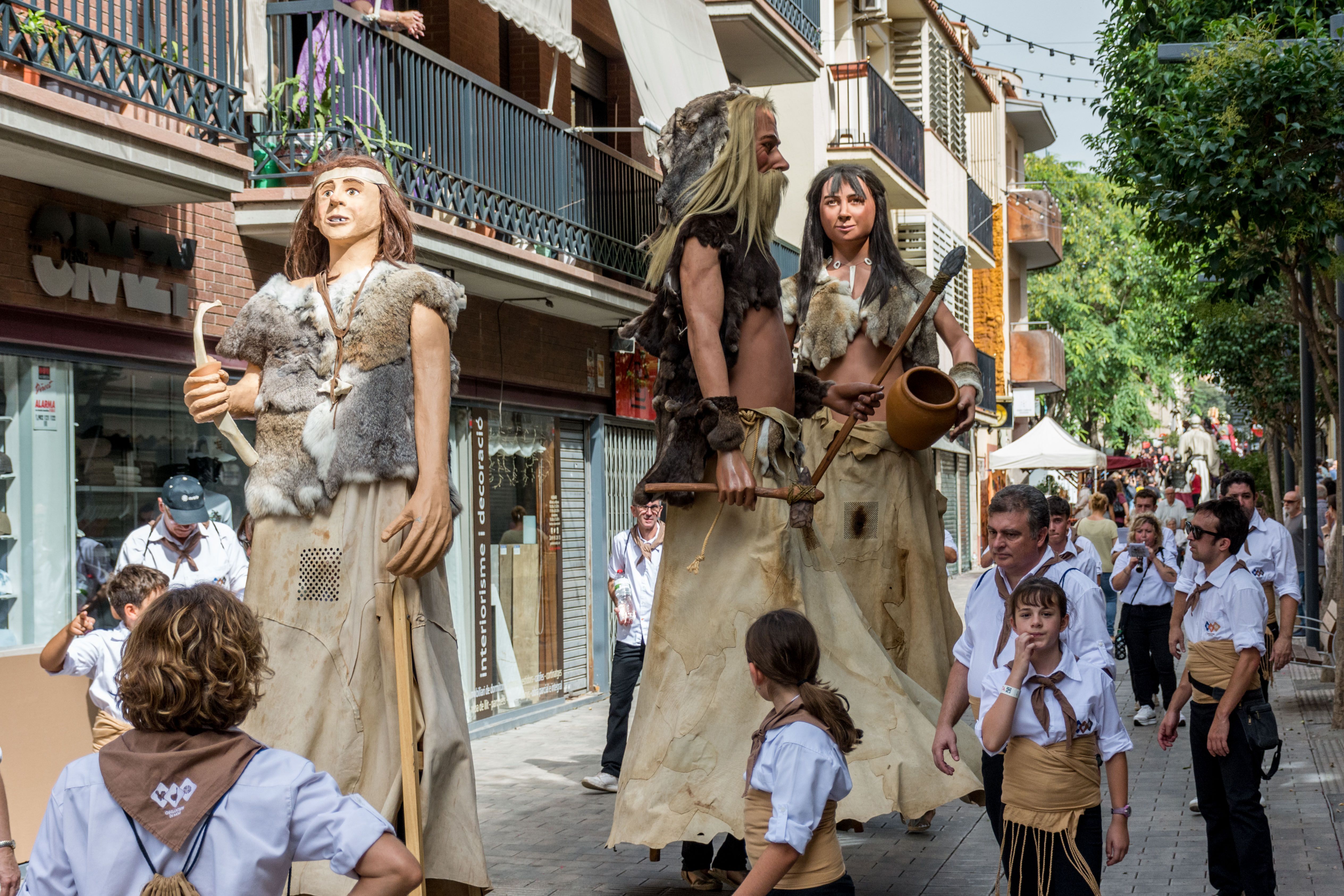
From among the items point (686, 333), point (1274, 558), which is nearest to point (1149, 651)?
point (1274, 558)

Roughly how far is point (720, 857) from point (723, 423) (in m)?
1.64

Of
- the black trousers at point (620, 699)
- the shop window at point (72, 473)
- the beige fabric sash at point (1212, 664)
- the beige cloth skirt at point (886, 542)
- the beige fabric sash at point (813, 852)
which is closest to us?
the beige fabric sash at point (813, 852)

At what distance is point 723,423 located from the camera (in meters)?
5.57

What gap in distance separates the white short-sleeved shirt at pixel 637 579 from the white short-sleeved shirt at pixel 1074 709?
5.29m

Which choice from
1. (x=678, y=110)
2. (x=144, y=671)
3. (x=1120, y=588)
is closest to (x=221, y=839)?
(x=144, y=671)

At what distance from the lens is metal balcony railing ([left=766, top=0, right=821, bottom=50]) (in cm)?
1823

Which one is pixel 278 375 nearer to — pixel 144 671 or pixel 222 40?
pixel 144 671

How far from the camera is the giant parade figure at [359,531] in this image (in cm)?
473

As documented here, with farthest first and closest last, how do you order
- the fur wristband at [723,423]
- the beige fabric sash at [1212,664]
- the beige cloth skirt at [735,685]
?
the beige fabric sash at [1212,664]
the fur wristband at [723,423]
the beige cloth skirt at [735,685]

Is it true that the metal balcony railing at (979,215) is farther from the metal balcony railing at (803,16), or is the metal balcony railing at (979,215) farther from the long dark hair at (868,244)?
the long dark hair at (868,244)

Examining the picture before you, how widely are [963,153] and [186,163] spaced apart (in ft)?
90.1

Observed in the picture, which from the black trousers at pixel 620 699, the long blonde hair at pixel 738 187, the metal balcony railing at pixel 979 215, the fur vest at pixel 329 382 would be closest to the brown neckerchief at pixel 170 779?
the fur vest at pixel 329 382

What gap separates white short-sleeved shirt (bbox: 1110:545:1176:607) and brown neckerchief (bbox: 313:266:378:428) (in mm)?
8190

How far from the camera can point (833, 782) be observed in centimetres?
402
